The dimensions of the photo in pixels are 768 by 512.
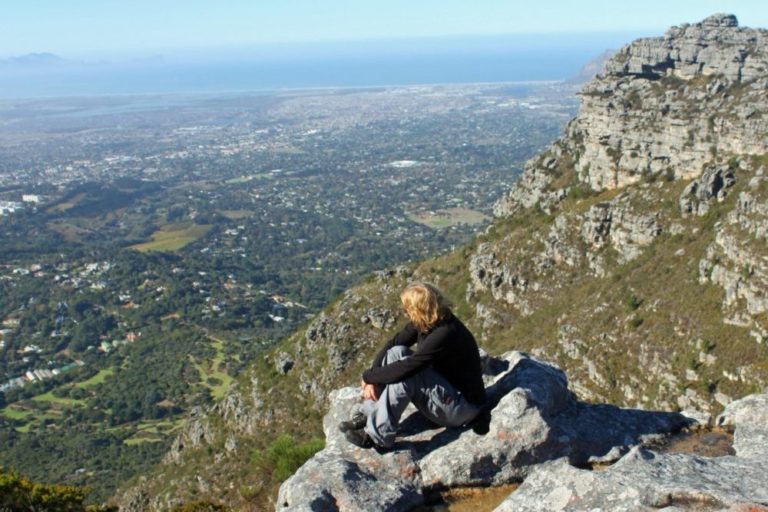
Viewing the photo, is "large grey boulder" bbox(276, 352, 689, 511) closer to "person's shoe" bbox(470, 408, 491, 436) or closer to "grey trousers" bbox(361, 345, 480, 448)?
"person's shoe" bbox(470, 408, 491, 436)

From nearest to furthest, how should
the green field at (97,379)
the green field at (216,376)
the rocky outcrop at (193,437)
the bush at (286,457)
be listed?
1. the bush at (286,457)
2. the rocky outcrop at (193,437)
3. the green field at (216,376)
4. the green field at (97,379)

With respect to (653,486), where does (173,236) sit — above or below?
below

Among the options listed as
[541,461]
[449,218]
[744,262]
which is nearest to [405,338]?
[541,461]

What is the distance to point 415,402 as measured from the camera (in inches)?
414

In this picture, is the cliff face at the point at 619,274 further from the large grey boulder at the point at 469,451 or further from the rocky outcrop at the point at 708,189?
the large grey boulder at the point at 469,451

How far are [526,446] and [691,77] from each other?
168ft

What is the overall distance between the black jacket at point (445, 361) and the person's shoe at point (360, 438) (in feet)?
2.67

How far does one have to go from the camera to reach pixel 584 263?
160 feet

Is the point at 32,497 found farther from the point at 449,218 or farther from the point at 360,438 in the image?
the point at 449,218

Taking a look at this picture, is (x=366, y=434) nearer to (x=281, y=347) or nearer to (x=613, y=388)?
(x=613, y=388)

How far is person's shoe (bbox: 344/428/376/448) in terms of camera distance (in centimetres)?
1061

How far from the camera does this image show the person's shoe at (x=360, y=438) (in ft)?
34.8

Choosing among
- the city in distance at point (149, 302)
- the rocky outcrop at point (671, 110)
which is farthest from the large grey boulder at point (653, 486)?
the city in distance at point (149, 302)

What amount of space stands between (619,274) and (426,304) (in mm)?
37511
